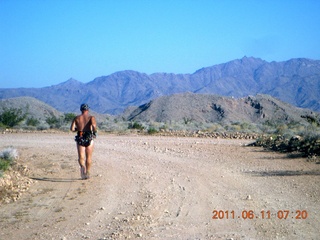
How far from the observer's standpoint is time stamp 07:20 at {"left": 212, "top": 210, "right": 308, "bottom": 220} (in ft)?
22.5

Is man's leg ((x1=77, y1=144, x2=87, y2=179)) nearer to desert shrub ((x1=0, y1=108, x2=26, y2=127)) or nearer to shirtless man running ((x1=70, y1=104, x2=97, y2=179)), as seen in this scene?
shirtless man running ((x1=70, y1=104, x2=97, y2=179))

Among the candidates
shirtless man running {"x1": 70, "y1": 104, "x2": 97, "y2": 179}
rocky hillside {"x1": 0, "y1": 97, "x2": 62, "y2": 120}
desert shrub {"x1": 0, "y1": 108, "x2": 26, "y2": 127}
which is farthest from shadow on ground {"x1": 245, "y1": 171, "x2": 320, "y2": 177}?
rocky hillside {"x1": 0, "y1": 97, "x2": 62, "y2": 120}

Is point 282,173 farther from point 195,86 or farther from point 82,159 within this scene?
point 195,86

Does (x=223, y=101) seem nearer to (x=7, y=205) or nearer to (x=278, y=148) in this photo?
(x=278, y=148)

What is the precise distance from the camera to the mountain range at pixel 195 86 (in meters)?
129

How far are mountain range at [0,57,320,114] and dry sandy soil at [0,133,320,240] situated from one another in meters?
109

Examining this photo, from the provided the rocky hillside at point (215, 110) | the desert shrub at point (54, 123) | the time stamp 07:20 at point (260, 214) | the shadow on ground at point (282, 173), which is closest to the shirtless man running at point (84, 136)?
the time stamp 07:20 at point (260, 214)

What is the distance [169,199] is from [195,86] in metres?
148

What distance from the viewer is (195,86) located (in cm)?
15488

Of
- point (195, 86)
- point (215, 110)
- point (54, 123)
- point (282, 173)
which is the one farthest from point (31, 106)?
point (195, 86)

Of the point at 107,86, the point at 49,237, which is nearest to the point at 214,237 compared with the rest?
the point at 49,237

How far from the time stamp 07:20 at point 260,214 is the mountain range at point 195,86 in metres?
113

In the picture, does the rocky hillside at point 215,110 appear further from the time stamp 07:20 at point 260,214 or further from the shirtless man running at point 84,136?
the time stamp 07:20 at point 260,214

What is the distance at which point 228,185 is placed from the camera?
361 inches
